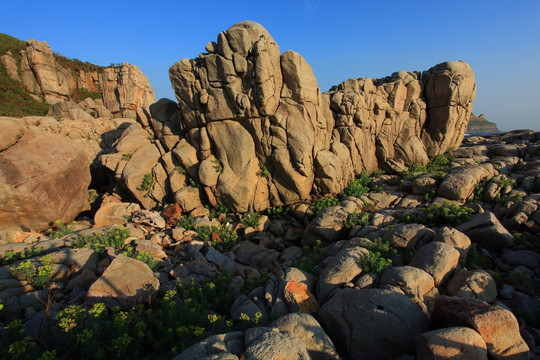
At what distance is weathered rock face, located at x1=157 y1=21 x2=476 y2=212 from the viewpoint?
42.3ft

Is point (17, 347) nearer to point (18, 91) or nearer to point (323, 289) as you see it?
point (323, 289)

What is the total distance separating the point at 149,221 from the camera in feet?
39.2

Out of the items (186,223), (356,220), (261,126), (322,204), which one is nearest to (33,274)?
(186,223)

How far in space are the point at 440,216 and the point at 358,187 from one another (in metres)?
4.88

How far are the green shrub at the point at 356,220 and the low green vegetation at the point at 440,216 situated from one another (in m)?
1.38

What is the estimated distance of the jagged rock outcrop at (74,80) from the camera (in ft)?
132

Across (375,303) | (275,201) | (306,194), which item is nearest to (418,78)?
(306,194)

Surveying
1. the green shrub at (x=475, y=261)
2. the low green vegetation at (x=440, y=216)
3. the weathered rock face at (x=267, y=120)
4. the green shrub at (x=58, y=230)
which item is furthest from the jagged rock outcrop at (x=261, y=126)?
the green shrub at (x=475, y=261)

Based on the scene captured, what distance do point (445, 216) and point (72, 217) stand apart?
16.0 m

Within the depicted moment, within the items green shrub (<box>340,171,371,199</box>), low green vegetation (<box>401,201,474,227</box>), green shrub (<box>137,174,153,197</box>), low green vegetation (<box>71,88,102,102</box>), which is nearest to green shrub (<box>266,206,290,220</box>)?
green shrub (<box>340,171,371,199</box>)

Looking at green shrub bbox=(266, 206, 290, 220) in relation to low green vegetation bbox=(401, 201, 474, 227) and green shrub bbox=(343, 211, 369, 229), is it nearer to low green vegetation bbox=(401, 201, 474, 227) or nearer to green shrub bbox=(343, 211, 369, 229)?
green shrub bbox=(343, 211, 369, 229)

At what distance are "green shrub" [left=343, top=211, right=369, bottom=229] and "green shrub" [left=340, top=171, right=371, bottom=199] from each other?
310cm

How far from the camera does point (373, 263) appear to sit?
6262 mm

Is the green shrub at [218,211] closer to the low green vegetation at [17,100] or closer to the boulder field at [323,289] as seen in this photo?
the boulder field at [323,289]
